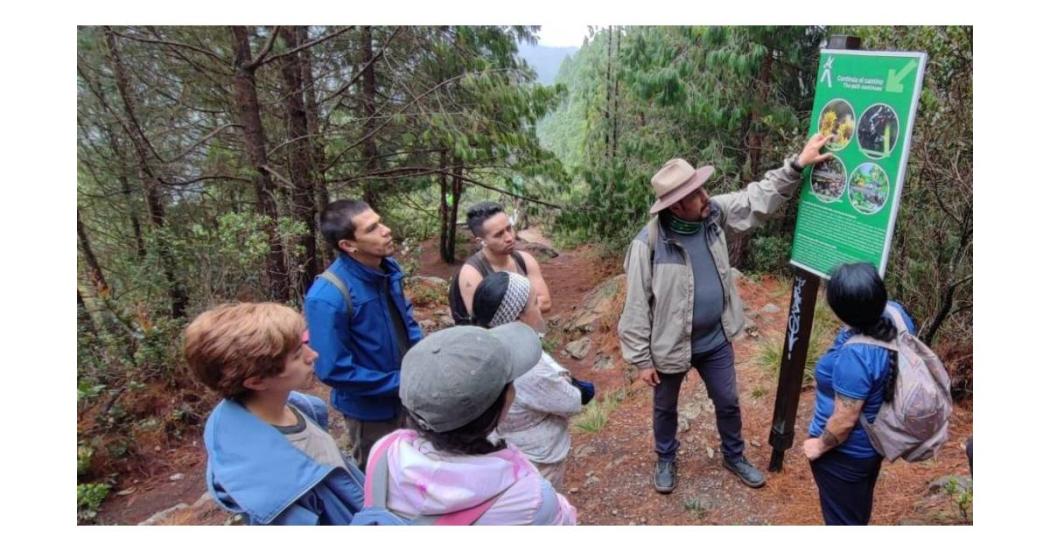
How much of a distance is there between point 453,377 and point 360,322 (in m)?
1.39

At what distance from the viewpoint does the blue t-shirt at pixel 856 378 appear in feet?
6.21

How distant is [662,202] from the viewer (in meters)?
2.80

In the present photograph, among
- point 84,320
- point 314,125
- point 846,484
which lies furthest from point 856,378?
point 314,125

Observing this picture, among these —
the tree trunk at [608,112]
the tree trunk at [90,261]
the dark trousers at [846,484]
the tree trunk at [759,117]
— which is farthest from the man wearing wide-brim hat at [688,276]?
the tree trunk at [608,112]

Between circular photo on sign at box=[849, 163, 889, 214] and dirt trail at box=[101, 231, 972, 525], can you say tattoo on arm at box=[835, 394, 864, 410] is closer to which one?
circular photo on sign at box=[849, 163, 889, 214]

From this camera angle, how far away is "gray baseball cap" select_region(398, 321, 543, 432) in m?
1.34

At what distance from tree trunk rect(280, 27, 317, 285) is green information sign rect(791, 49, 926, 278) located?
4830 millimetres

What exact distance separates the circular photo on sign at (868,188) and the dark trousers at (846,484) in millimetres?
1030

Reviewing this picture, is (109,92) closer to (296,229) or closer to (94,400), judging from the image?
(296,229)

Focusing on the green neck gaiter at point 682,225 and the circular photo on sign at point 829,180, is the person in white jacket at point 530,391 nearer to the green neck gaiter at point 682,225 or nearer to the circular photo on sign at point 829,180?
the green neck gaiter at point 682,225

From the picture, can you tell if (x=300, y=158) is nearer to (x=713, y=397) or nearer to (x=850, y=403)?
(x=713, y=397)

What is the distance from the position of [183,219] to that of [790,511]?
23.0 ft

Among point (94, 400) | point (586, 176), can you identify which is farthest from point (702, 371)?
point (94, 400)

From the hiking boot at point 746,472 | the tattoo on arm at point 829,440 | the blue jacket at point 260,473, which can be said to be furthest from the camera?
the hiking boot at point 746,472
